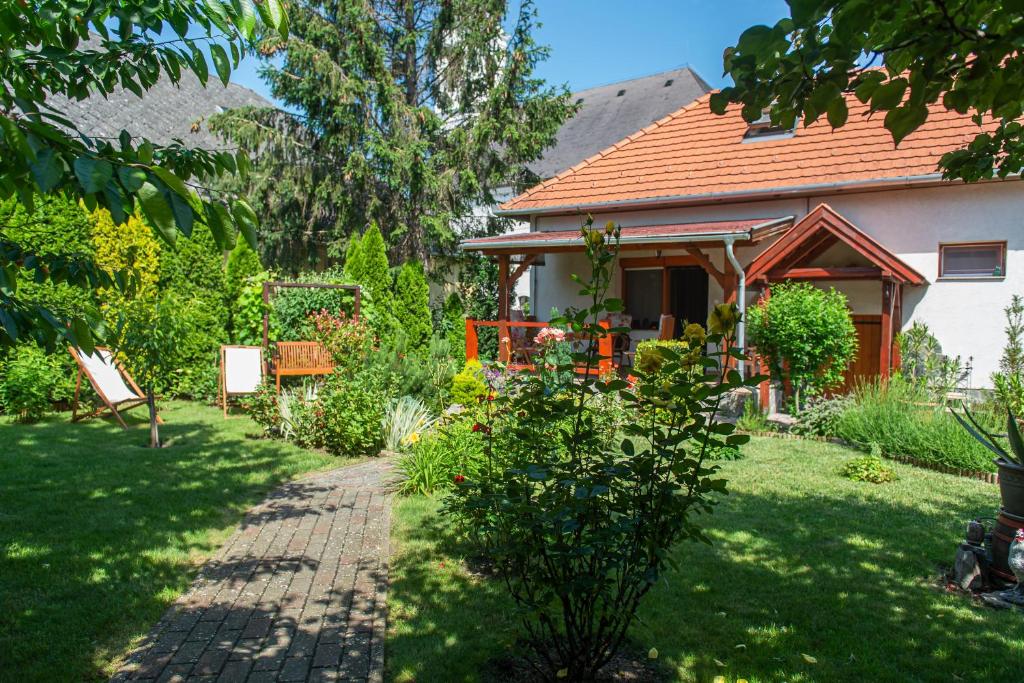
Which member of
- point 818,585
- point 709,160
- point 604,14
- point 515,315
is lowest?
point 818,585

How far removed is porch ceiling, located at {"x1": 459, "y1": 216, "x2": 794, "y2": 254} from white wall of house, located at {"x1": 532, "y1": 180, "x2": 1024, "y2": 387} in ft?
3.14

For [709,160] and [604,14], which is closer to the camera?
[604,14]

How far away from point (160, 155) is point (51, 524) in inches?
156

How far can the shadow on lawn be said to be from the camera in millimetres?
3389

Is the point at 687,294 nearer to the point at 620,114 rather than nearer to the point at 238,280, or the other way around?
the point at 238,280

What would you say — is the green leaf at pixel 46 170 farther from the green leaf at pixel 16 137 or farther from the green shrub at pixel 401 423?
the green shrub at pixel 401 423

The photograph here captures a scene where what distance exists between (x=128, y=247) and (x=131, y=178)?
11606 mm

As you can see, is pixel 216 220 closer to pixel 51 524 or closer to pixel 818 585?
pixel 818 585

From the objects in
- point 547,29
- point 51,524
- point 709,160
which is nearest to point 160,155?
point 51,524

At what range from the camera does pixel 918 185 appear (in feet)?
34.3

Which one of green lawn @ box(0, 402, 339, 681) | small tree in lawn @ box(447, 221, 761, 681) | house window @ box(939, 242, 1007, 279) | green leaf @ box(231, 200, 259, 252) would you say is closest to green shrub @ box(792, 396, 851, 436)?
house window @ box(939, 242, 1007, 279)

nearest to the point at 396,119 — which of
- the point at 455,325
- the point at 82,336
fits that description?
the point at 455,325

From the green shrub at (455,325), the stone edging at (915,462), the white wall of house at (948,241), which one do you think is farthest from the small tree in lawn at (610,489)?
the green shrub at (455,325)

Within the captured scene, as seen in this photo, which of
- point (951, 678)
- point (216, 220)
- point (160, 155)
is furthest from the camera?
point (951, 678)
